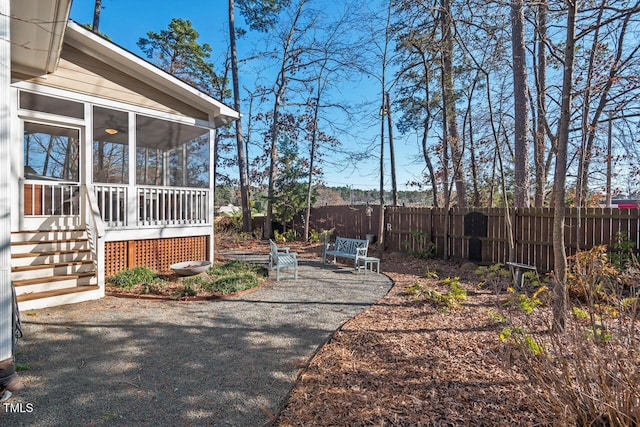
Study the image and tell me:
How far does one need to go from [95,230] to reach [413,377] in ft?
18.2

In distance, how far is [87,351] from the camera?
333cm

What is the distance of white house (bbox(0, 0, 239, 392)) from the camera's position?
196 inches

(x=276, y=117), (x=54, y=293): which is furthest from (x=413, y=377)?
(x=276, y=117)

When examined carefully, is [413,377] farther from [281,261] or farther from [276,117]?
[276,117]

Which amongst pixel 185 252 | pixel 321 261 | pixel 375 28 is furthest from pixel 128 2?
pixel 321 261

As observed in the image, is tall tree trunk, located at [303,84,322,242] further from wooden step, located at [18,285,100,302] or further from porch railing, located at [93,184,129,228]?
wooden step, located at [18,285,100,302]

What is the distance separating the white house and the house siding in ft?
0.06

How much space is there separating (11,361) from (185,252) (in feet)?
16.7

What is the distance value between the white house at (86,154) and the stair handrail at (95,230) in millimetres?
18

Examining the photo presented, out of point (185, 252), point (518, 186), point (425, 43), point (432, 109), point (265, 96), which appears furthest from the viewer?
point (265, 96)

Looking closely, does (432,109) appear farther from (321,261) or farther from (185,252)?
(185,252)

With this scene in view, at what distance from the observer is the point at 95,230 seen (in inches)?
219

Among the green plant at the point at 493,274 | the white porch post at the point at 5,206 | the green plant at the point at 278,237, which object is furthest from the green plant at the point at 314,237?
the white porch post at the point at 5,206

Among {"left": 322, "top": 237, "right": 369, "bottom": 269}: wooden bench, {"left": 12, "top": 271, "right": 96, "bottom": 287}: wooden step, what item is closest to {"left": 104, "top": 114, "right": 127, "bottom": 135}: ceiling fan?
{"left": 12, "top": 271, "right": 96, "bottom": 287}: wooden step
